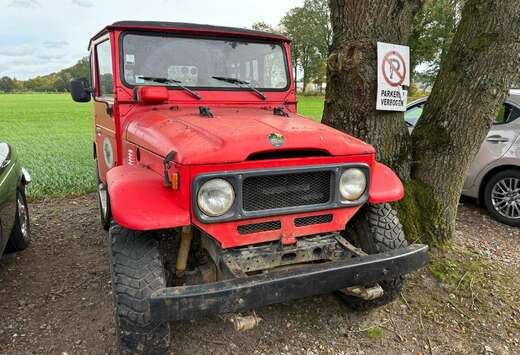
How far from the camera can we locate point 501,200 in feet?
17.1

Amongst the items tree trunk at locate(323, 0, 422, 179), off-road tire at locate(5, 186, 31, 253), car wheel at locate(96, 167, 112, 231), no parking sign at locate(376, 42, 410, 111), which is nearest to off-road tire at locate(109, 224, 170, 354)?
car wheel at locate(96, 167, 112, 231)

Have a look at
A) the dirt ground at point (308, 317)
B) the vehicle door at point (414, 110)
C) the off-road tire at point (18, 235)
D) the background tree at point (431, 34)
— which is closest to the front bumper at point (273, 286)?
the dirt ground at point (308, 317)

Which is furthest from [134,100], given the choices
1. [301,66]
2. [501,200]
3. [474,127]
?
[301,66]

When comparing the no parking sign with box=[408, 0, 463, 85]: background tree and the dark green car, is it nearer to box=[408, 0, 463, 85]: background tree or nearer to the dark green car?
the dark green car

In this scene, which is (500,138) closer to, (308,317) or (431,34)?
(308,317)

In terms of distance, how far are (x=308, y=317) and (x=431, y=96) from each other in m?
2.30

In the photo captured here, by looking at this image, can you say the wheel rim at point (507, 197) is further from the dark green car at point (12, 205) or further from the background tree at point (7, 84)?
the background tree at point (7, 84)

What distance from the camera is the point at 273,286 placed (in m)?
2.12

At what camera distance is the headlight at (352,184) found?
2574 millimetres

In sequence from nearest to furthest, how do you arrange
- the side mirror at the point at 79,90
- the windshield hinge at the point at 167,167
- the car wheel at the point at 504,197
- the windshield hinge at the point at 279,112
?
the windshield hinge at the point at 167,167
the windshield hinge at the point at 279,112
the side mirror at the point at 79,90
the car wheel at the point at 504,197

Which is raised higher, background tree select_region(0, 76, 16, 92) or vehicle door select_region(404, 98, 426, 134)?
background tree select_region(0, 76, 16, 92)

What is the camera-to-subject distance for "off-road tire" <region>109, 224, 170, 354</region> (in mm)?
2176

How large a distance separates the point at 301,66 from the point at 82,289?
46.0 meters

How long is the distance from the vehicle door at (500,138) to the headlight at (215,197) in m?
4.31
